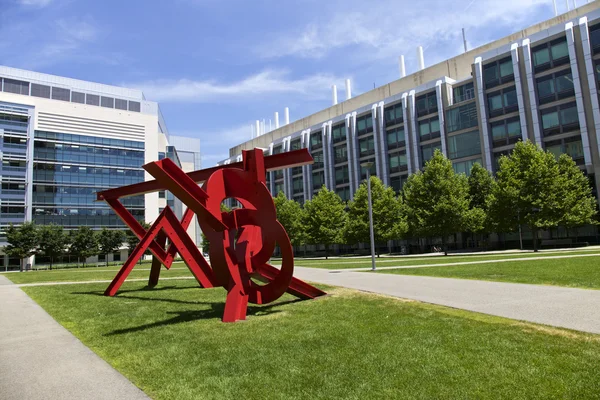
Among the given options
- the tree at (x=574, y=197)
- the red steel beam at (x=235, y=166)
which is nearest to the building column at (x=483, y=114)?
the tree at (x=574, y=197)

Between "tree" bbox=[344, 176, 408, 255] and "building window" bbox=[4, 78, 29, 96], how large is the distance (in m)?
57.4

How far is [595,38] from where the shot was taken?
4238 centimetres

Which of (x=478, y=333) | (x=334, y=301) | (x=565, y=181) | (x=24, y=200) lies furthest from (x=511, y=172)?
(x=24, y=200)

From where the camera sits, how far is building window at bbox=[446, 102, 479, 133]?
52.6 metres

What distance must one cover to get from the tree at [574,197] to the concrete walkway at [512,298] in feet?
91.6

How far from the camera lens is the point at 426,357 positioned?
574cm

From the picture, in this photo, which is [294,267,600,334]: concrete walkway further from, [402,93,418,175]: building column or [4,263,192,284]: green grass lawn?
[402,93,418,175]: building column

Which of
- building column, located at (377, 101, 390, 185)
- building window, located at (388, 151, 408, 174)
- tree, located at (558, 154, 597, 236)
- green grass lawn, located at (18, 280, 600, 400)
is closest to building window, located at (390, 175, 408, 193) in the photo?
building column, located at (377, 101, 390, 185)

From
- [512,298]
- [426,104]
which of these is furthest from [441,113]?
[512,298]

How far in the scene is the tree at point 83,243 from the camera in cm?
5594

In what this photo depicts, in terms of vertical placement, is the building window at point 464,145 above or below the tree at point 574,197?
above

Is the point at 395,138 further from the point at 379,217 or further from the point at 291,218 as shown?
the point at 291,218

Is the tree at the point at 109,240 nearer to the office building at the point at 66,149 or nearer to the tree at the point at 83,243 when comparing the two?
the tree at the point at 83,243

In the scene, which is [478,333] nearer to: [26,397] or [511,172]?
[26,397]
